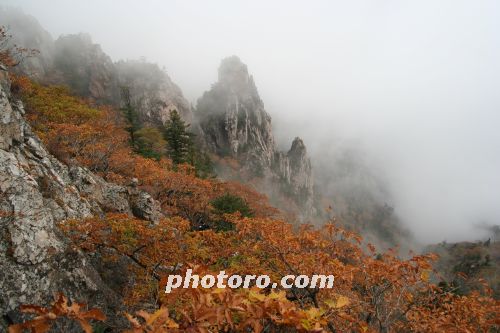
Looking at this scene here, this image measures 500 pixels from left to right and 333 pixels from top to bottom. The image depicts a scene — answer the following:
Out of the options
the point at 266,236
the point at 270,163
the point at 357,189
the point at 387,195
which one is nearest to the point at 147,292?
the point at 266,236

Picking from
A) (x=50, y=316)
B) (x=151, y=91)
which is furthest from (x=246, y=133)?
(x=50, y=316)

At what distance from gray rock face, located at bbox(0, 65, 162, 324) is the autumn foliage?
0.84 m

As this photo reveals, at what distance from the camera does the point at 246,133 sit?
8594 cm

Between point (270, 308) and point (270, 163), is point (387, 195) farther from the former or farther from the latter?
point (270, 308)

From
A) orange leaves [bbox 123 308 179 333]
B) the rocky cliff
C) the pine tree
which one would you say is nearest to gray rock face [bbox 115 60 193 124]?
the rocky cliff

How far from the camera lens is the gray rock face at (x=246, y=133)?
272ft

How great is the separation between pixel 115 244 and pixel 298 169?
89.6 metres

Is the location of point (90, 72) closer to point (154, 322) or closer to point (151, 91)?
point (151, 91)

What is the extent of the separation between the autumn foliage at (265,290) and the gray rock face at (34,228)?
84cm

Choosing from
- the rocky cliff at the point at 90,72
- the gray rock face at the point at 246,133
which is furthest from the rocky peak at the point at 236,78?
the rocky cliff at the point at 90,72

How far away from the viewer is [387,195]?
198125 millimetres

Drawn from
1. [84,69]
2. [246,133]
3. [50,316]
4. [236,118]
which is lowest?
[50,316]

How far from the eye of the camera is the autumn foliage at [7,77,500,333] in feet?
10.0

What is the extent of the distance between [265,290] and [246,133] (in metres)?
77.4
